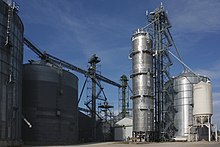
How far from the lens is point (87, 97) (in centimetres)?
8381

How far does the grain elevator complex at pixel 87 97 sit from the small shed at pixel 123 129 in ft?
1.34

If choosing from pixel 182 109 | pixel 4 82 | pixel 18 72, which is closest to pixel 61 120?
pixel 18 72

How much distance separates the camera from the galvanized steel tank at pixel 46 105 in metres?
53.0

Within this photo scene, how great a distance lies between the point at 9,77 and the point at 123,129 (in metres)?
47.4

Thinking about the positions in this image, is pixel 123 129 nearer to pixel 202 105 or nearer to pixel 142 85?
pixel 142 85

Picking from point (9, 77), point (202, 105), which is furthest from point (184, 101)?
point (9, 77)

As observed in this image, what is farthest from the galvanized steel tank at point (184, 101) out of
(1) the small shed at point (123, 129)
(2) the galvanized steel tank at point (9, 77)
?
(2) the galvanized steel tank at point (9, 77)

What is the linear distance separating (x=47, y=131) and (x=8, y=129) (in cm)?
1347

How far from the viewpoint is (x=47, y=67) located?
186 feet

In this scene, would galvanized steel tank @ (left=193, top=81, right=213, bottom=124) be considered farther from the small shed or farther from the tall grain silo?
the small shed

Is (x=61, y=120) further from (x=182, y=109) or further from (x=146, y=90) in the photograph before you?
(x=182, y=109)

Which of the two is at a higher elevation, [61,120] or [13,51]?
[13,51]

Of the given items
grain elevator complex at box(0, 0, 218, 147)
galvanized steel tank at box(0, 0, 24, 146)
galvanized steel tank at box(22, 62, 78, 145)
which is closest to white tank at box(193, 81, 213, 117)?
grain elevator complex at box(0, 0, 218, 147)

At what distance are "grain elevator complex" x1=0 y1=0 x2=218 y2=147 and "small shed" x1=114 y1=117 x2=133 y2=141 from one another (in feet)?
1.34
